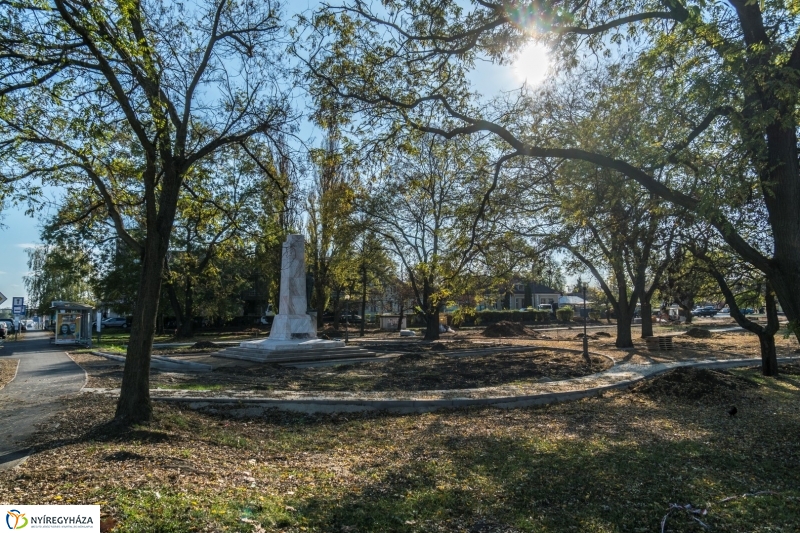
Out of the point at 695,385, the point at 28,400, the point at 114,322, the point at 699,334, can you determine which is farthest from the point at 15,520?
the point at 114,322

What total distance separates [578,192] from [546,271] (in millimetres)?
7773

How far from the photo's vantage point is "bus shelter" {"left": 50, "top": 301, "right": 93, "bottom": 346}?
1089 inches

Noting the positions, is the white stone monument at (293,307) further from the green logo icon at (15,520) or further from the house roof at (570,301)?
the house roof at (570,301)

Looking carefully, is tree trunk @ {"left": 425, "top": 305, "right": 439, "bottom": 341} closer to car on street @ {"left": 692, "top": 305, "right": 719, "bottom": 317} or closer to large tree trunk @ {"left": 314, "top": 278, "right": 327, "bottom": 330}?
large tree trunk @ {"left": 314, "top": 278, "right": 327, "bottom": 330}

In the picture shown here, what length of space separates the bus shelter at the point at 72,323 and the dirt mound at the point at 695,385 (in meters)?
25.9

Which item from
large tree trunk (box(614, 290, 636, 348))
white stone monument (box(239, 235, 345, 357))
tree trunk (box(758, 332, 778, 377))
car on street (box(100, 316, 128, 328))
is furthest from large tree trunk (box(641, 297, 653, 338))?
car on street (box(100, 316, 128, 328))

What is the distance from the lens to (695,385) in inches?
432

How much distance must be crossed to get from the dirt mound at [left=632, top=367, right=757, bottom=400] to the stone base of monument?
436 inches

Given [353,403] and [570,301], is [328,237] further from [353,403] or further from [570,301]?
[570,301]

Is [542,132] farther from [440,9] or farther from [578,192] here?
[440,9]

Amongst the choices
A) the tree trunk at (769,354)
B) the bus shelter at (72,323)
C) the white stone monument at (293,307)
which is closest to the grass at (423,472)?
the tree trunk at (769,354)

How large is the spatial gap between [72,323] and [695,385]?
31.7 m

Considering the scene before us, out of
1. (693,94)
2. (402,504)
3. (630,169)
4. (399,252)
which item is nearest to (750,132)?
(693,94)

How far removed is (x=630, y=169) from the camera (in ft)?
25.2
